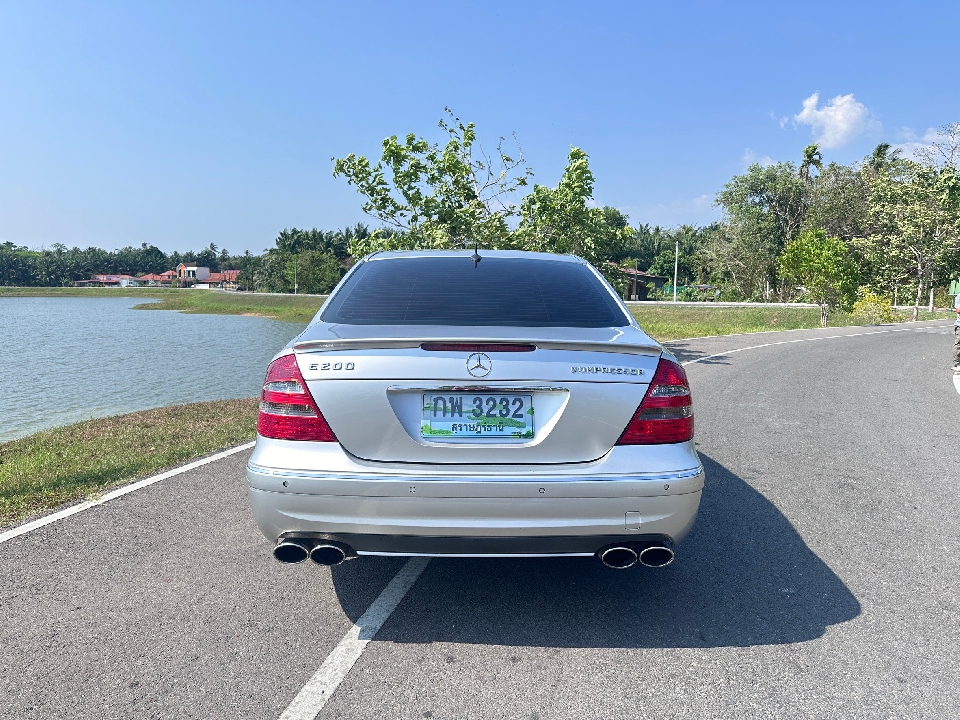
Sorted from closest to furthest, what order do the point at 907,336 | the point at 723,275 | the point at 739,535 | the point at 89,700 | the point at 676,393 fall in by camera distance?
1. the point at 89,700
2. the point at 676,393
3. the point at 739,535
4. the point at 907,336
5. the point at 723,275

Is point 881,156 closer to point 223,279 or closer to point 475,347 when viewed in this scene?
point 475,347

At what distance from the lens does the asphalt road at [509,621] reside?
2.60 meters

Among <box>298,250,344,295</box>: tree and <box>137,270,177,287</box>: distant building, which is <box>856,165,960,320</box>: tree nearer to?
<box>298,250,344,295</box>: tree

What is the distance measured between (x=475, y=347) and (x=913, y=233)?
164 ft

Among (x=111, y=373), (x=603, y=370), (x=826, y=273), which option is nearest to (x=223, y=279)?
(x=826, y=273)

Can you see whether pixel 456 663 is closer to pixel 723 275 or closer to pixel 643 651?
pixel 643 651

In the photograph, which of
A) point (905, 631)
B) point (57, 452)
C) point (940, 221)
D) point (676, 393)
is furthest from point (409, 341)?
point (940, 221)

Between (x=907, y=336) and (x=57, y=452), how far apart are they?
2669cm

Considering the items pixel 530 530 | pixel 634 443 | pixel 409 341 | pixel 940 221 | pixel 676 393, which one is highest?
pixel 940 221

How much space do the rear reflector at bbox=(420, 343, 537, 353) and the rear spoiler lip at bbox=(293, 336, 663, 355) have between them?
0.05ft

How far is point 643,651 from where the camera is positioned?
2.96 metres

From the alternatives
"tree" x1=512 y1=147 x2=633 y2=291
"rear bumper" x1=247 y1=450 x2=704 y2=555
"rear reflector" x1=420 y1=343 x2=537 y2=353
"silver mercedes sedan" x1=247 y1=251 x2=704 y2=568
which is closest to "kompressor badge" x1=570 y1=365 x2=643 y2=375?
"silver mercedes sedan" x1=247 y1=251 x2=704 y2=568

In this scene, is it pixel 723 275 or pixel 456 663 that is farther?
pixel 723 275

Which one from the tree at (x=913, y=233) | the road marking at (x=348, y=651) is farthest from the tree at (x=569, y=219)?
the tree at (x=913, y=233)
